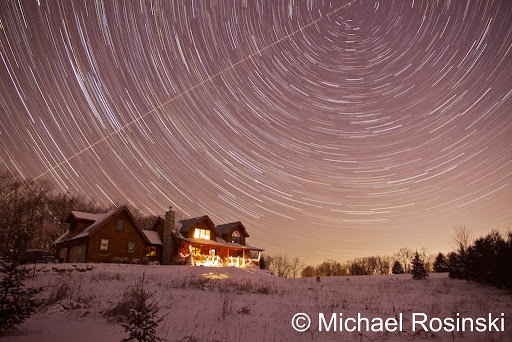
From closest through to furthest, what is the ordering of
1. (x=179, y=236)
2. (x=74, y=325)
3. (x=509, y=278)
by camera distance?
1. (x=74, y=325)
2. (x=509, y=278)
3. (x=179, y=236)

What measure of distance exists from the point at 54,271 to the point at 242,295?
47.5ft

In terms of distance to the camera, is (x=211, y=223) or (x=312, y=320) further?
(x=211, y=223)

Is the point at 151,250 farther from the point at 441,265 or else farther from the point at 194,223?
the point at 441,265

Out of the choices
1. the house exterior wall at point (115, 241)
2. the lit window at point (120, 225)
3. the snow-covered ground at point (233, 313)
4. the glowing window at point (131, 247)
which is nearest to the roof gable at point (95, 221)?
the house exterior wall at point (115, 241)

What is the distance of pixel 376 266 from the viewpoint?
111 metres

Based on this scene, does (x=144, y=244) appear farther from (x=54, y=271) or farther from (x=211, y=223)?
(x=54, y=271)

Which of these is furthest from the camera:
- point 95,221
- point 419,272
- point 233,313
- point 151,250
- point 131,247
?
point 151,250

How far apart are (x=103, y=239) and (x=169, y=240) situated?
834 cm

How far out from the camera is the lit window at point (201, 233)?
43656 millimetres

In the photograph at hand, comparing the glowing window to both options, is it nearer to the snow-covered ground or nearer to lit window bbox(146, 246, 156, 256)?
lit window bbox(146, 246, 156, 256)

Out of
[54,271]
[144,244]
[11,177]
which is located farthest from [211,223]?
[11,177]

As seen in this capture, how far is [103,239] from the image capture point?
35.7 metres

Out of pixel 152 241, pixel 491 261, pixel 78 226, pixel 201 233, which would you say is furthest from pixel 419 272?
pixel 78 226

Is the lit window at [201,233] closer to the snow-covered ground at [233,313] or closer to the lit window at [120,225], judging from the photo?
the lit window at [120,225]
